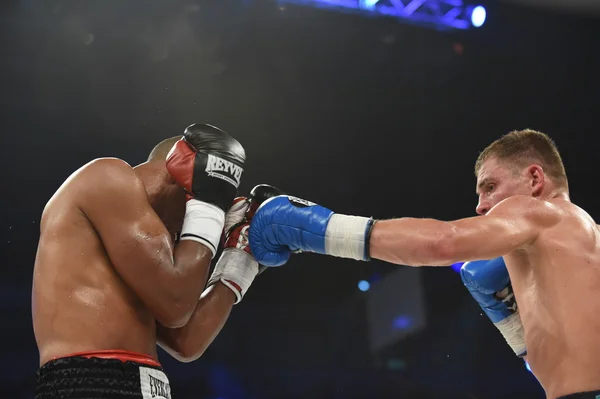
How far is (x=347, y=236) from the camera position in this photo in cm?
183

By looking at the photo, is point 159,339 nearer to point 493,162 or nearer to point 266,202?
point 266,202

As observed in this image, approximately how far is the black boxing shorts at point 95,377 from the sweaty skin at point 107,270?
0.09 feet

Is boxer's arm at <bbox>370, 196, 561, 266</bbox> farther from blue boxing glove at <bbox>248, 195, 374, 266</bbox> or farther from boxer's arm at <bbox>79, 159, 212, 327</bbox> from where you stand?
boxer's arm at <bbox>79, 159, 212, 327</bbox>

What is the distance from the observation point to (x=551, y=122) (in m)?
6.08

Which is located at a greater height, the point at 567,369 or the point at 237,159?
the point at 237,159

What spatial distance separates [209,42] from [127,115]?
954mm

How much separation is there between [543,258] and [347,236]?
582 millimetres

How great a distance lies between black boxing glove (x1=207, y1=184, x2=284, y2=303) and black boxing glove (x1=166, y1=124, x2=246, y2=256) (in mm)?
204

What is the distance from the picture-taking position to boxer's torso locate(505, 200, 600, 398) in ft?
5.45

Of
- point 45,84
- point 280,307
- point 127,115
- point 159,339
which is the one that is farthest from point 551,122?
point 159,339

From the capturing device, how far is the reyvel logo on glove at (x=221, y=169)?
186 cm

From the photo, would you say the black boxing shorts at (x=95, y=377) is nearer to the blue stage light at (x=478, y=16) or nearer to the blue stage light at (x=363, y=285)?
the blue stage light at (x=363, y=285)

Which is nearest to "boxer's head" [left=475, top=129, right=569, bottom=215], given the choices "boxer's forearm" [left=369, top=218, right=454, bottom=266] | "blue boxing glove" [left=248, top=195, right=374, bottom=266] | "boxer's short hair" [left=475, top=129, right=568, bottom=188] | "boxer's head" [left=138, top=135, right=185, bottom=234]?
"boxer's short hair" [left=475, top=129, right=568, bottom=188]

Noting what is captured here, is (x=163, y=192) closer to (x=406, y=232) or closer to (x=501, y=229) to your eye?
(x=406, y=232)
